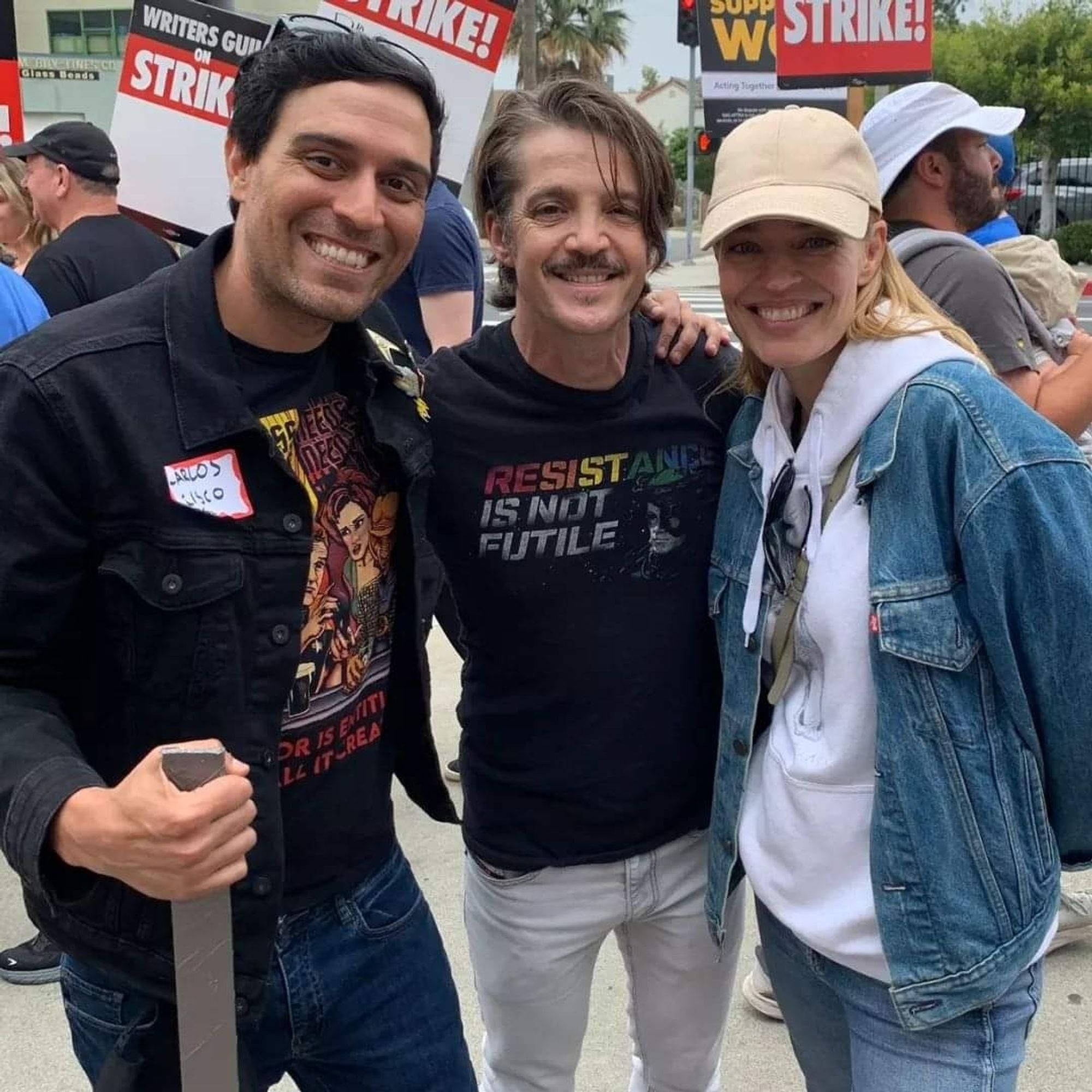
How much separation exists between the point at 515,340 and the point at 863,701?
2.93ft

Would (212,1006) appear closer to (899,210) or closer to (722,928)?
(722,928)

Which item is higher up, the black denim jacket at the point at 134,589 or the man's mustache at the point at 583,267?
the man's mustache at the point at 583,267

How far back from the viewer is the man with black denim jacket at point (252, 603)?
1358mm

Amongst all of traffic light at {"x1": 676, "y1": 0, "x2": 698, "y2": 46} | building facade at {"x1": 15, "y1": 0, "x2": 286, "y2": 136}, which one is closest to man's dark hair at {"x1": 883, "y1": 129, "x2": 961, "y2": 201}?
traffic light at {"x1": 676, "y1": 0, "x2": 698, "y2": 46}

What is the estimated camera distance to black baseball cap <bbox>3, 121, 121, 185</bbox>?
179 inches

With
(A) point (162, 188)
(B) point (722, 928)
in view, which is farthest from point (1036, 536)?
(A) point (162, 188)

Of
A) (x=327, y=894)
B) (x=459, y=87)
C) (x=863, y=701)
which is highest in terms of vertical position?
(x=459, y=87)

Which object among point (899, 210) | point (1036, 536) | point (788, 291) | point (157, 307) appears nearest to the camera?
point (1036, 536)

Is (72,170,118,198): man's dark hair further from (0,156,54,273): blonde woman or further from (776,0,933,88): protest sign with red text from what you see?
(776,0,933,88): protest sign with red text

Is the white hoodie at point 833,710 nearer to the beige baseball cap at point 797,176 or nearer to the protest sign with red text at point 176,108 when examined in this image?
the beige baseball cap at point 797,176

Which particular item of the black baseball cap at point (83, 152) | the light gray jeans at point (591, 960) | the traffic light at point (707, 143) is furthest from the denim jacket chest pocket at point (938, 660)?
the traffic light at point (707, 143)

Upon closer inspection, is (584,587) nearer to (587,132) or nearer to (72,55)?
(587,132)

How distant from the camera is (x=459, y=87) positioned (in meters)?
4.21

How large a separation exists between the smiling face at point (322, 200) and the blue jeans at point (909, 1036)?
1.20 m
